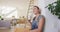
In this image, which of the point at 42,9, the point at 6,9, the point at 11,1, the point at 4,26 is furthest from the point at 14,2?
the point at 42,9

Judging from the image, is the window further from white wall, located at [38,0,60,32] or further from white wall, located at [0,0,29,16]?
white wall, located at [38,0,60,32]

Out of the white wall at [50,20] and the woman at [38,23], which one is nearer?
the woman at [38,23]

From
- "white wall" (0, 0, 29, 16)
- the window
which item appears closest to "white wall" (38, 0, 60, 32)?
"white wall" (0, 0, 29, 16)

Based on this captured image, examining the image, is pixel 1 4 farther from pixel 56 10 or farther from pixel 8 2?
pixel 56 10

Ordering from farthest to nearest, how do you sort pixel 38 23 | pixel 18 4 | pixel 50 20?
pixel 18 4 < pixel 50 20 < pixel 38 23

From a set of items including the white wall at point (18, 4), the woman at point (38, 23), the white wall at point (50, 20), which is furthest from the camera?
the white wall at point (18, 4)

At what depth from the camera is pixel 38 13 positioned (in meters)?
2.00

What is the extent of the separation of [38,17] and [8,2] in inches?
212

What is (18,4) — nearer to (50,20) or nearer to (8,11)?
(8,11)

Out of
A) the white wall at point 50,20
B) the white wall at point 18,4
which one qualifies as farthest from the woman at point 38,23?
the white wall at point 18,4

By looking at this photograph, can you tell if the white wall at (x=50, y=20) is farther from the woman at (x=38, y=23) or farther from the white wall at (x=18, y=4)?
the white wall at (x=18, y=4)

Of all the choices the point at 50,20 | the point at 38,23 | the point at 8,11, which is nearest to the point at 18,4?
the point at 8,11

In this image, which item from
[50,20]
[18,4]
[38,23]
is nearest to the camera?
[38,23]

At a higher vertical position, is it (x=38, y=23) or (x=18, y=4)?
(x=18, y=4)
